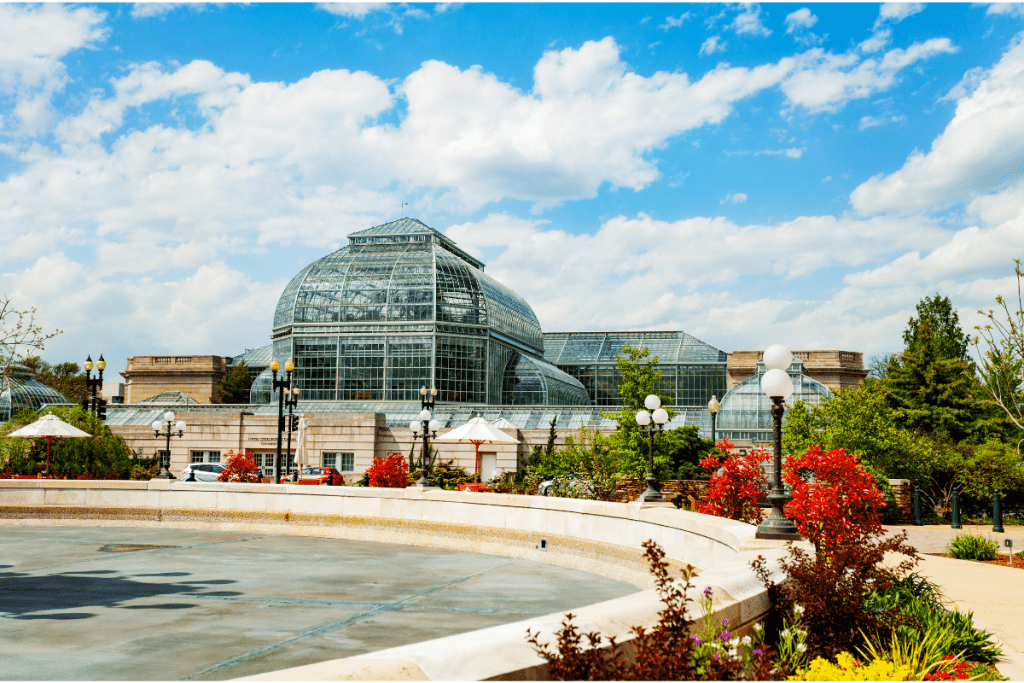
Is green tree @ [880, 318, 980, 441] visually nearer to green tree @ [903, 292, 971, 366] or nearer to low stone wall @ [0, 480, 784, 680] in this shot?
green tree @ [903, 292, 971, 366]

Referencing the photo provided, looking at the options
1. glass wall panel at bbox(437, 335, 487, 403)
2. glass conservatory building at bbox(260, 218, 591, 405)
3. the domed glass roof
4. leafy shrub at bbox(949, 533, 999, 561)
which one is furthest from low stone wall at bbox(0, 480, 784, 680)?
the domed glass roof

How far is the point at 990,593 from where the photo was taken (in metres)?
12.8

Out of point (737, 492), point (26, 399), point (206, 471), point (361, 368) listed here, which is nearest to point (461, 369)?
point (361, 368)

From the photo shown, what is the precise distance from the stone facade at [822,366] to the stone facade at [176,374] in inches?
1895

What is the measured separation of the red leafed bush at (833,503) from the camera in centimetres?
881

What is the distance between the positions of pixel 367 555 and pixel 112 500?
10.0 metres

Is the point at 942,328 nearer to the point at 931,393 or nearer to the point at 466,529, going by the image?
the point at 931,393

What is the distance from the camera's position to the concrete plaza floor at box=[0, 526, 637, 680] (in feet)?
30.1

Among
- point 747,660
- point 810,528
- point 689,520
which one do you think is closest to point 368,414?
point 689,520

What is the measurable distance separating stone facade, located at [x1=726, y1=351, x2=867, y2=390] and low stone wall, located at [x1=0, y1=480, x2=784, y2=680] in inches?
1854

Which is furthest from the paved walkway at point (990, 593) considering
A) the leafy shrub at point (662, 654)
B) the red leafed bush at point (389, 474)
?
the red leafed bush at point (389, 474)

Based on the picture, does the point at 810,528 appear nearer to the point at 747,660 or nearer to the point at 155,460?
the point at 747,660

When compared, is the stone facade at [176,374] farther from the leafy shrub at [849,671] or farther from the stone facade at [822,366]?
Answer: the leafy shrub at [849,671]

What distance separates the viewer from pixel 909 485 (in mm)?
27688
